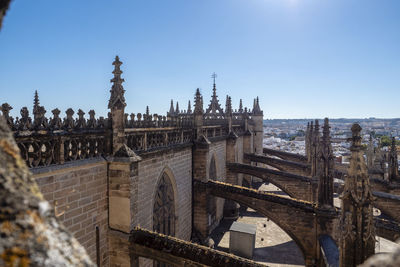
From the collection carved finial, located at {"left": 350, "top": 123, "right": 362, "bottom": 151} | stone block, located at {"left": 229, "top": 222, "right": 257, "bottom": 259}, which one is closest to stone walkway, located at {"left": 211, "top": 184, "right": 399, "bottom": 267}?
stone block, located at {"left": 229, "top": 222, "right": 257, "bottom": 259}

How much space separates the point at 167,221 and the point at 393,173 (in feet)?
48.4

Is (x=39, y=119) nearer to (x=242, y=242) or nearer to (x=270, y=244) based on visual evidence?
(x=242, y=242)

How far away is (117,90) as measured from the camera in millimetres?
8188

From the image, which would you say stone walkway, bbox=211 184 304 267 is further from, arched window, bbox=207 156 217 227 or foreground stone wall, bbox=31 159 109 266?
foreground stone wall, bbox=31 159 109 266

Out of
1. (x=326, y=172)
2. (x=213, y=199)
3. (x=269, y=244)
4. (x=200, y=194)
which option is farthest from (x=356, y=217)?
(x=213, y=199)

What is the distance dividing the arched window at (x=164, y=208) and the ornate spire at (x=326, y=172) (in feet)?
19.9

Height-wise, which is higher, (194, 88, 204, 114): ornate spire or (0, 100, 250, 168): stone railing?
(194, 88, 204, 114): ornate spire

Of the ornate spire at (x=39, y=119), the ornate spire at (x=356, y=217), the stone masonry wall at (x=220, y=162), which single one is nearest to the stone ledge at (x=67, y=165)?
the ornate spire at (x=39, y=119)

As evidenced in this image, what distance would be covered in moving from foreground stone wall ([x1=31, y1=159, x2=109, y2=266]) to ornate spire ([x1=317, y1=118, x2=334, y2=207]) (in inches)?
313

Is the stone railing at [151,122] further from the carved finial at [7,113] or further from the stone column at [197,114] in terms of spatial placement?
the carved finial at [7,113]

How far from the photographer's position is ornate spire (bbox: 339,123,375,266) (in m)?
6.46

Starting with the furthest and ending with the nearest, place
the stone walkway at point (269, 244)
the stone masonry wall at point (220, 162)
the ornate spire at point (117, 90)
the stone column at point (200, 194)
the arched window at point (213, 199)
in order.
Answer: the stone masonry wall at point (220, 162)
the arched window at point (213, 199)
the stone walkway at point (269, 244)
the stone column at point (200, 194)
the ornate spire at point (117, 90)

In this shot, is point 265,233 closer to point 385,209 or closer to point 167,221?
point 385,209

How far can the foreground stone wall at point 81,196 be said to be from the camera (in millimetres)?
6172
